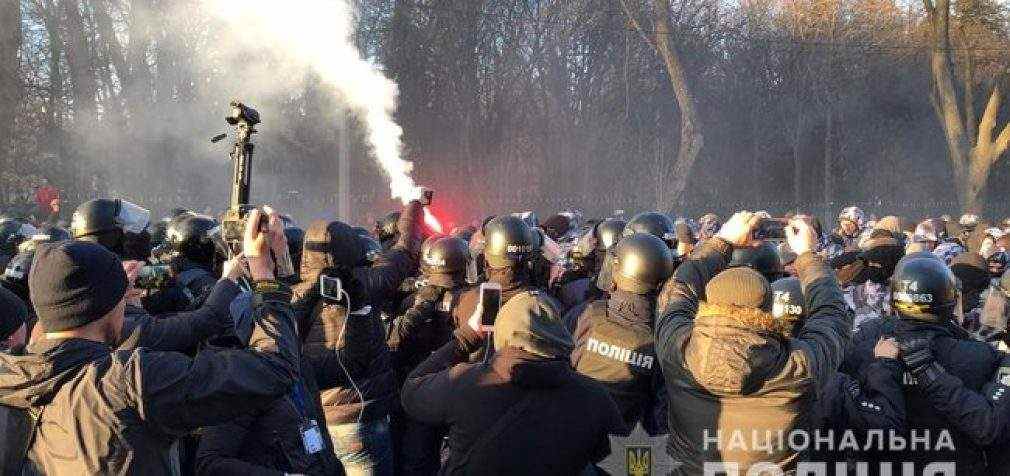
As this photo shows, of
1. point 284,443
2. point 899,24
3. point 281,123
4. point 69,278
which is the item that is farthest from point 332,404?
point 899,24

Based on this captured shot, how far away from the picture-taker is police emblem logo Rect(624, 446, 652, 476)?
3576 mm

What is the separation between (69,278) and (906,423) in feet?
12.4

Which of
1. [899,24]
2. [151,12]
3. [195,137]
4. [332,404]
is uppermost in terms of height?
[899,24]

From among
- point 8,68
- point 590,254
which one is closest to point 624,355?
point 590,254

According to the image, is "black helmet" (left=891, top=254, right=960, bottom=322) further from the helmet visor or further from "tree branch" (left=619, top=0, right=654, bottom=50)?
"tree branch" (left=619, top=0, right=654, bottom=50)

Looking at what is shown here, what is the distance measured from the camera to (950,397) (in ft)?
13.1

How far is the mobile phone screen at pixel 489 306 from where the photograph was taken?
3.89 metres

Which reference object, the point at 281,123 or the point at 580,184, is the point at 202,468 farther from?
the point at 580,184

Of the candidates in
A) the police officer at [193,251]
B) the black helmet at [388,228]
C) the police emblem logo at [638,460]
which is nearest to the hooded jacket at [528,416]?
the police emblem logo at [638,460]

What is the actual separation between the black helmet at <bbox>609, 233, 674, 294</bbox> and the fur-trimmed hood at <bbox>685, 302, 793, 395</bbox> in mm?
1211

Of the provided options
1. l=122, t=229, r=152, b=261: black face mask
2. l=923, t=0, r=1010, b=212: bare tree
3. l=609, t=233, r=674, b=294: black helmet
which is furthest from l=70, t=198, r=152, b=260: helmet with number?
l=923, t=0, r=1010, b=212: bare tree

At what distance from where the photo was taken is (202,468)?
3355mm

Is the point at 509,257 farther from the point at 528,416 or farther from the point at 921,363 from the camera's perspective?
the point at 921,363

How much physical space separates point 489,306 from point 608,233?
4022 millimetres
